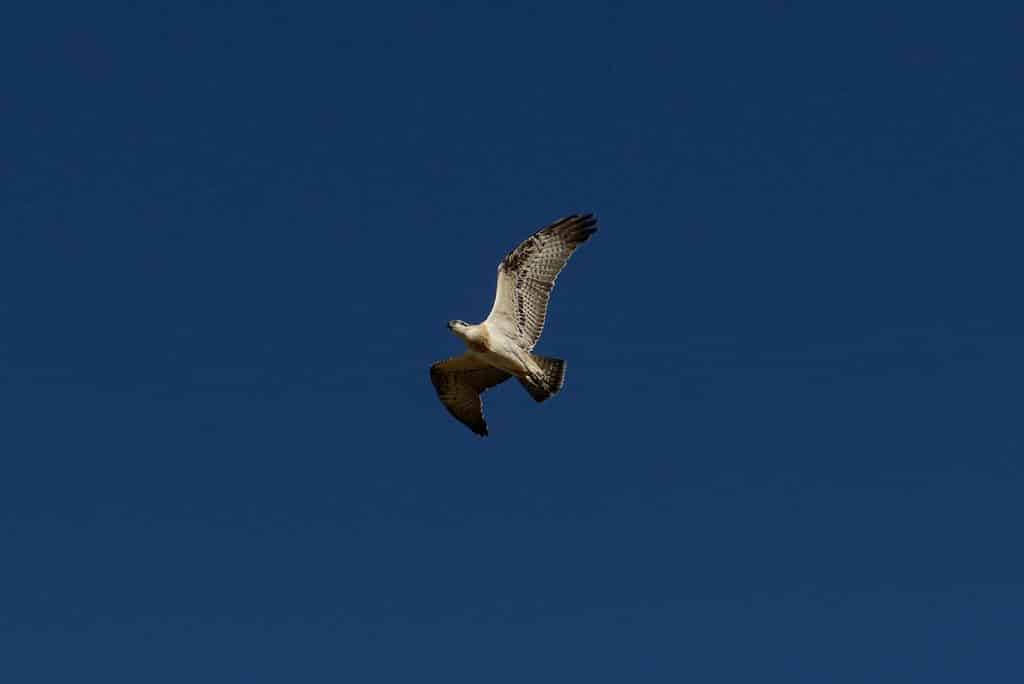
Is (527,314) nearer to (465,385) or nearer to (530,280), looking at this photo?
(530,280)

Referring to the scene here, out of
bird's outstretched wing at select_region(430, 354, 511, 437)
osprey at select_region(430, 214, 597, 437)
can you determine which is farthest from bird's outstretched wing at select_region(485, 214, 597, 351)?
bird's outstretched wing at select_region(430, 354, 511, 437)

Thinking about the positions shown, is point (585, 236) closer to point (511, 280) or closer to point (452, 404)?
point (511, 280)

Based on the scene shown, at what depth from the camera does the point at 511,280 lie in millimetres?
46594

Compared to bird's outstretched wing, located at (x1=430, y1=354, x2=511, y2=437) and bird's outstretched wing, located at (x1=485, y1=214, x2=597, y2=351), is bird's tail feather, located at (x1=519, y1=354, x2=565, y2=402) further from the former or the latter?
bird's outstretched wing, located at (x1=430, y1=354, x2=511, y2=437)

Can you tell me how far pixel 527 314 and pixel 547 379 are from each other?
57.4 inches

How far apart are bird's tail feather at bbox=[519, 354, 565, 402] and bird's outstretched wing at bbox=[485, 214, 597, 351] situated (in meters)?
0.48

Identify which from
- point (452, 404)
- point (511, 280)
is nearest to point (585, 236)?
point (511, 280)

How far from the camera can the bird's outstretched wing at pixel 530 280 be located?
46.5 meters

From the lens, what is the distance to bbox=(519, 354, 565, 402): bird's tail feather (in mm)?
46531

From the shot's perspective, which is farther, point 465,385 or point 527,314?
point 465,385

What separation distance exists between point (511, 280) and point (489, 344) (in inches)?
59.7

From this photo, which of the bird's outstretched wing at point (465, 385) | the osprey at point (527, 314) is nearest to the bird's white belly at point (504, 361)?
the osprey at point (527, 314)

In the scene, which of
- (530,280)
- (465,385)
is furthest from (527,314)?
(465,385)

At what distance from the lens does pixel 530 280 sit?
46.8 meters
